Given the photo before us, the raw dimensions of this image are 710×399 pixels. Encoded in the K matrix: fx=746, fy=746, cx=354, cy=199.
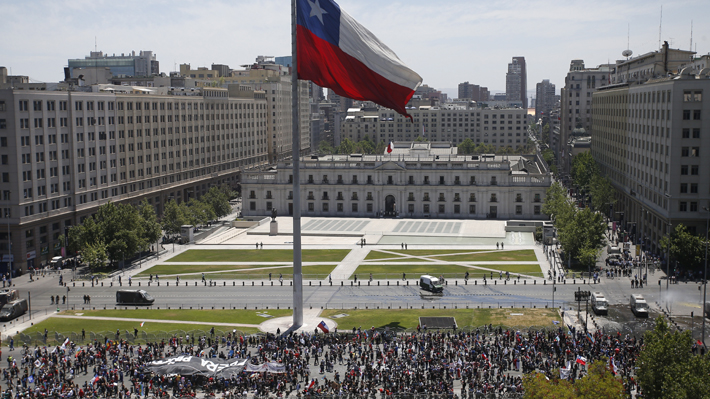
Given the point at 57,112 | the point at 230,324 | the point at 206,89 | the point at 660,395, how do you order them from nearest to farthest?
the point at 660,395, the point at 230,324, the point at 57,112, the point at 206,89

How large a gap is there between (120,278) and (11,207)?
20.2 meters

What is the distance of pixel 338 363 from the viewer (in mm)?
61469

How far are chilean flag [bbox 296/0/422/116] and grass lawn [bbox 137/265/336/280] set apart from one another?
144 ft

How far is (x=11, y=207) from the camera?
102 m

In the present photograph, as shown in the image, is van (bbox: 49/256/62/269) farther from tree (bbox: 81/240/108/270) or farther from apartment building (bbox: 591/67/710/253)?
apartment building (bbox: 591/67/710/253)

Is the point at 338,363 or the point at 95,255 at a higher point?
the point at 95,255

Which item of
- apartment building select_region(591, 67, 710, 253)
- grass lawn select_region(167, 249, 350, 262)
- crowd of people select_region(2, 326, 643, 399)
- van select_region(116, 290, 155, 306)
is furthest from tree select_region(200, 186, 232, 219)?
crowd of people select_region(2, 326, 643, 399)

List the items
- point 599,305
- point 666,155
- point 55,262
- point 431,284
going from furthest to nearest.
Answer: point 55,262 → point 666,155 → point 431,284 → point 599,305

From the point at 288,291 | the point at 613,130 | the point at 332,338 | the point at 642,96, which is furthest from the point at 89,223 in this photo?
the point at 613,130

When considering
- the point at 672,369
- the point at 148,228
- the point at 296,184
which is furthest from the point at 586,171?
the point at 672,369

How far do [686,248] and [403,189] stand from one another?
231 feet

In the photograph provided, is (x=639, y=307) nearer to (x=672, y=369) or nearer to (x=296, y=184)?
(x=672, y=369)

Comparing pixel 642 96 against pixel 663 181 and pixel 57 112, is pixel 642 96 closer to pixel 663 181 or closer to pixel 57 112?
pixel 663 181

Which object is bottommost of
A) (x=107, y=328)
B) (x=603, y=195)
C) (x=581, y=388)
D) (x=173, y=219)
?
(x=107, y=328)
